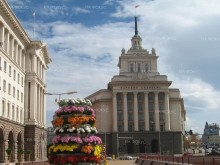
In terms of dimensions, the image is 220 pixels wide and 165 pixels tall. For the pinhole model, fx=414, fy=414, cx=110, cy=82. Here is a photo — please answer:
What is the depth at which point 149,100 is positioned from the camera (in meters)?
144

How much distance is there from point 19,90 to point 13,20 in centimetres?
1420

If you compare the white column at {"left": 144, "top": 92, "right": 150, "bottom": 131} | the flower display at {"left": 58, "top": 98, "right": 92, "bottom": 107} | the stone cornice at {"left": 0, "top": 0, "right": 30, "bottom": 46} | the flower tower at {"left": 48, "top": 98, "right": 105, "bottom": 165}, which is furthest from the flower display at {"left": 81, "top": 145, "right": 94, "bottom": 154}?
the white column at {"left": 144, "top": 92, "right": 150, "bottom": 131}

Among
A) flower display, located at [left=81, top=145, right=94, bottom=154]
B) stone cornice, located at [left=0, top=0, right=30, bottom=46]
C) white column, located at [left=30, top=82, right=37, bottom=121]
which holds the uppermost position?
stone cornice, located at [left=0, top=0, right=30, bottom=46]

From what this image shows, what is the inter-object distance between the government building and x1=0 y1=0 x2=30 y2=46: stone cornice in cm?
6276

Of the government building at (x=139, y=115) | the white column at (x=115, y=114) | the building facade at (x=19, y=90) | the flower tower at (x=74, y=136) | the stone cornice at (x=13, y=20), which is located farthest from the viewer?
the white column at (x=115, y=114)

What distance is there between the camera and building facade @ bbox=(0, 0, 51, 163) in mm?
65125

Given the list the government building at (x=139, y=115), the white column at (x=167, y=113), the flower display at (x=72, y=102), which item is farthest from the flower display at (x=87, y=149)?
the white column at (x=167, y=113)

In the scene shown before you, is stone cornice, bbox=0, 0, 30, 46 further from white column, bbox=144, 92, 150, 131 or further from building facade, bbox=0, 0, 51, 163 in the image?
white column, bbox=144, 92, 150, 131

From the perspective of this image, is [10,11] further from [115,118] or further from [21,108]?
[115,118]

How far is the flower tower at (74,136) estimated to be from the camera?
88.1 feet

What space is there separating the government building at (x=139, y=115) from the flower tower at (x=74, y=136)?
10971 centimetres

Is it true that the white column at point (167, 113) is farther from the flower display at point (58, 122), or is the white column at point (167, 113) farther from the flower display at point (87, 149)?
the flower display at point (87, 149)

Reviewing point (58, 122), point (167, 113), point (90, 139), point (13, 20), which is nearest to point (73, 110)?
point (58, 122)

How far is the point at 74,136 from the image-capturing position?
89.2 feet
